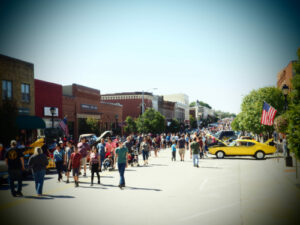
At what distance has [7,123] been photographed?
2245 centimetres

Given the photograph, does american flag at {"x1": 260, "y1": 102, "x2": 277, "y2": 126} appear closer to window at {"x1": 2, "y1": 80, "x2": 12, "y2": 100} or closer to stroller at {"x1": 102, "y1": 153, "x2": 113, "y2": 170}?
stroller at {"x1": 102, "y1": 153, "x2": 113, "y2": 170}

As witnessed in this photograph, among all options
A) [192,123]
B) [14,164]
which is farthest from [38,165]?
[192,123]

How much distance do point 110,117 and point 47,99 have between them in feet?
71.2

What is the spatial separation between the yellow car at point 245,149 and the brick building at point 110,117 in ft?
106

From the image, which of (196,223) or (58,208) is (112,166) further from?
(196,223)

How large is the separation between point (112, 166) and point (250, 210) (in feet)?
32.8

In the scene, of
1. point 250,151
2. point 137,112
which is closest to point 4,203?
point 250,151

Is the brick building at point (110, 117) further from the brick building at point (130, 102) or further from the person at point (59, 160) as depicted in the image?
the person at point (59, 160)

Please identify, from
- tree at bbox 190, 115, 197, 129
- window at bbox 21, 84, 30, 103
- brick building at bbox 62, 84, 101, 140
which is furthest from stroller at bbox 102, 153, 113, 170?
tree at bbox 190, 115, 197, 129

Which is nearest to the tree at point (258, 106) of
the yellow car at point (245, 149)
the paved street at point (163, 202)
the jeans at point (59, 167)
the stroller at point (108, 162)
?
the yellow car at point (245, 149)

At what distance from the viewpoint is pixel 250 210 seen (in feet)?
24.8

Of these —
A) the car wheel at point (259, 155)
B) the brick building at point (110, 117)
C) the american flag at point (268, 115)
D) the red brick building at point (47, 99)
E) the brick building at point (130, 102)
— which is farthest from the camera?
the brick building at point (130, 102)

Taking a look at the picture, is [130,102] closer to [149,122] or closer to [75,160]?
[149,122]

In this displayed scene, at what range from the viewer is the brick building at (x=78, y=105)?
1641 inches
